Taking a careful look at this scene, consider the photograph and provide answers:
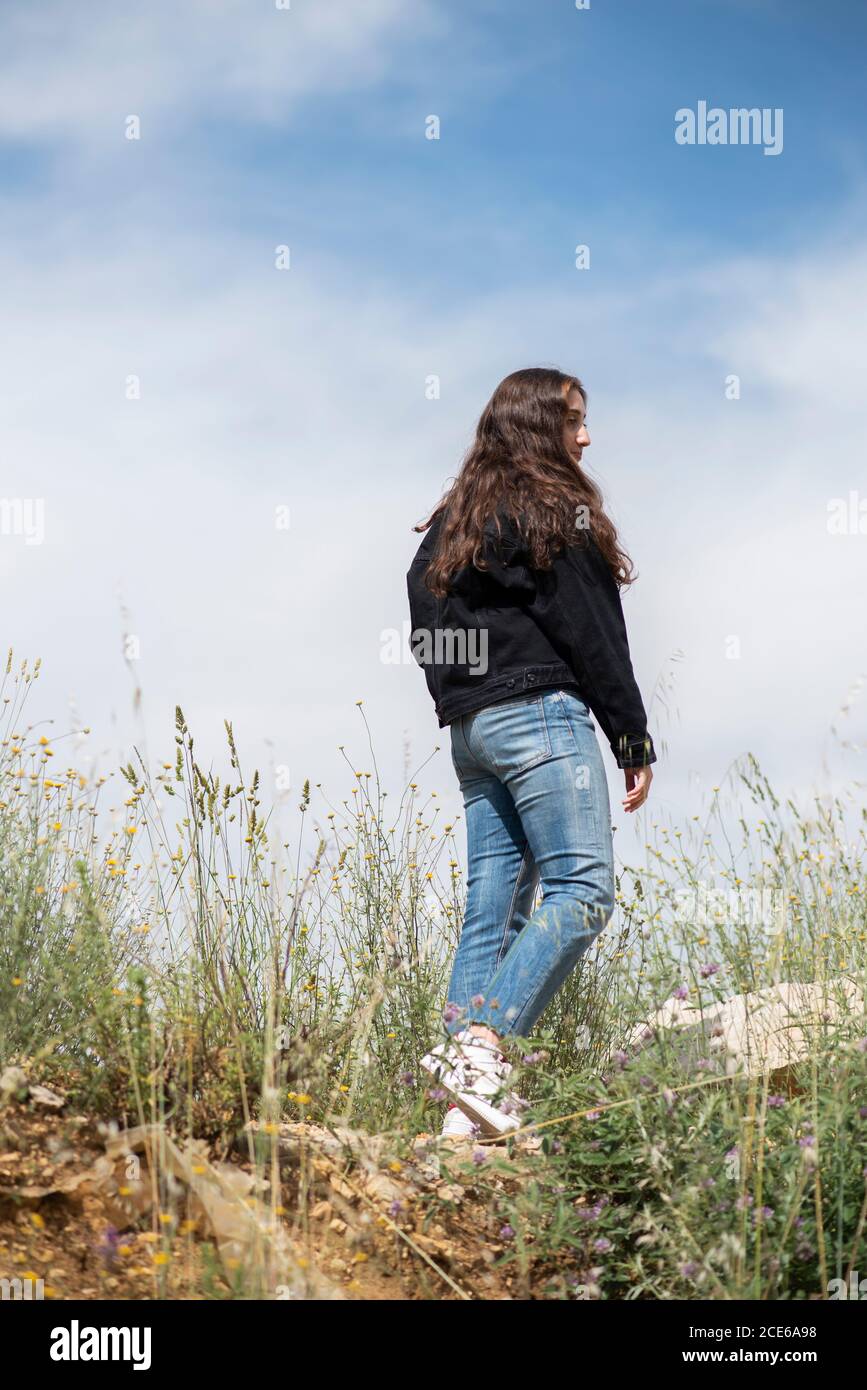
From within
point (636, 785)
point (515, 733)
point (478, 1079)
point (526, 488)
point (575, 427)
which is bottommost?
point (478, 1079)

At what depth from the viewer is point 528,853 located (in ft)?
10.9

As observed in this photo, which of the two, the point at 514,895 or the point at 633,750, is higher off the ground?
the point at 633,750

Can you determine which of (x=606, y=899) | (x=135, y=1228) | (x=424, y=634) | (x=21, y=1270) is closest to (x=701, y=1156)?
(x=606, y=899)

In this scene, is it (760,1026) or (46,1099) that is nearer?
(46,1099)

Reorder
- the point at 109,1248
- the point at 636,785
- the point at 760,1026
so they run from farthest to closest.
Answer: the point at 760,1026 < the point at 636,785 < the point at 109,1248

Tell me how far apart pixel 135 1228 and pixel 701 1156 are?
115 cm

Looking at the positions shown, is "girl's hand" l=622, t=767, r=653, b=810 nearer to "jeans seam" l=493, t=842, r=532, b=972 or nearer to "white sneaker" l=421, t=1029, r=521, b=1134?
"jeans seam" l=493, t=842, r=532, b=972

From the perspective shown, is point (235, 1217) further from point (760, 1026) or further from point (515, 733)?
point (760, 1026)

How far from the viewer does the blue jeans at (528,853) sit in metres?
2.95

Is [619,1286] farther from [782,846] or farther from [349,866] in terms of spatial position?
[349,866]

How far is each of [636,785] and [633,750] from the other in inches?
4.5

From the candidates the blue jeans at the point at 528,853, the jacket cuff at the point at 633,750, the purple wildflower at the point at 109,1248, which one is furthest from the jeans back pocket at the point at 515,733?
the purple wildflower at the point at 109,1248

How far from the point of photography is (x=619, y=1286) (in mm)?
2469

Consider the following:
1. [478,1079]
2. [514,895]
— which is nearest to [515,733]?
[514,895]
